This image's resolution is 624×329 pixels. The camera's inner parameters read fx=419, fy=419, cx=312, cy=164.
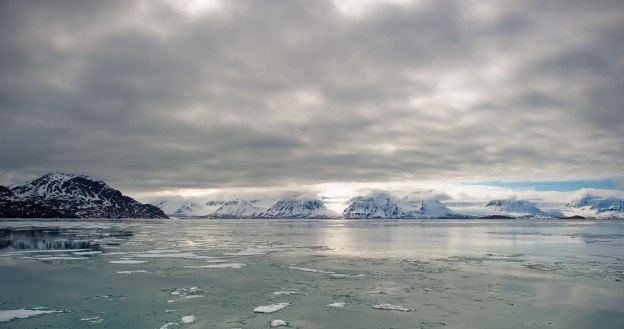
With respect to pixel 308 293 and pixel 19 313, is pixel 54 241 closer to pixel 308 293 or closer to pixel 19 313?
pixel 19 313

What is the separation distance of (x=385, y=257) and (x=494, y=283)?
12.0 metres

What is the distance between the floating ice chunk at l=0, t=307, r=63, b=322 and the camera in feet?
47.7

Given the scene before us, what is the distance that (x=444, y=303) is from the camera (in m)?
17.1

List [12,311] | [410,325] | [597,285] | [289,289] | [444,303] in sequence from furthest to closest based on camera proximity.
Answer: [597,285] < [289,289] < [444,303] < [12,311] < [410,325]

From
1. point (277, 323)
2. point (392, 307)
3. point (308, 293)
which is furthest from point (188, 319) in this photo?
point (392, 307)

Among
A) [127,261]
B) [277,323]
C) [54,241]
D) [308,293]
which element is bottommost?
[277,323]

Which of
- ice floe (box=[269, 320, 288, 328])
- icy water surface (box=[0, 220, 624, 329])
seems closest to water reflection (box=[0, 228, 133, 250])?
icy water surface (box=[0, 220, 624, 329])

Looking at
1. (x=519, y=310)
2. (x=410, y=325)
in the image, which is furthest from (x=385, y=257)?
(x=410, y=325)

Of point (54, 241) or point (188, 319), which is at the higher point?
point (54, 241)

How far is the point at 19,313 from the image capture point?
15.1m

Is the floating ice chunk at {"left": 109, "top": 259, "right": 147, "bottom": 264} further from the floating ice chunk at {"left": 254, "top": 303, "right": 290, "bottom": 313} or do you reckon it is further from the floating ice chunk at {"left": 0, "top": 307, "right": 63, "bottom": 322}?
the floating ice chunk at {"left": 254, "top": 303, "right": 290, "bottom": 313}

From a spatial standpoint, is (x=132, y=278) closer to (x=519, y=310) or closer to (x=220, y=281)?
(x=220, y=281)

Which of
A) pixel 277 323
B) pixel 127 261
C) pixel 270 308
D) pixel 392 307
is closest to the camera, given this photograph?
pixel 277 323

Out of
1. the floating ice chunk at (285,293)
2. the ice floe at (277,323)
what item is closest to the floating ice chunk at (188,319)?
the ice floe at (277,323)
